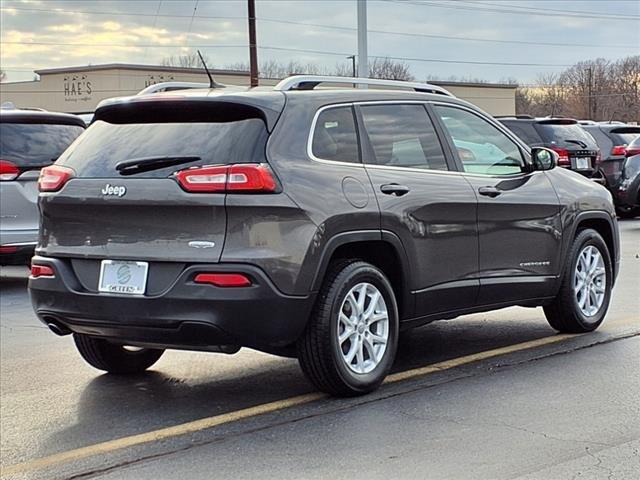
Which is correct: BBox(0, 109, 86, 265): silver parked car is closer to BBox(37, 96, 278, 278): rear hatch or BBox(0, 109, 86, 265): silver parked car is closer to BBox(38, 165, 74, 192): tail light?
BBox(38, 165, 74, 192): tail light

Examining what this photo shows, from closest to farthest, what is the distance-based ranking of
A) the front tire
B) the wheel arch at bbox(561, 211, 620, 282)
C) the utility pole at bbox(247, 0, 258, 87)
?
1. the front tire
2. the wheel arch at bbox(561, 211, 620, 282)
3. the utility pole at bbox(247, 0, 258, 87)

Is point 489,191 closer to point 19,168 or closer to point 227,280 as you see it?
point 227,280

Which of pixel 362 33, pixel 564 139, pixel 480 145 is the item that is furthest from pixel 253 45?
pixel 480 145

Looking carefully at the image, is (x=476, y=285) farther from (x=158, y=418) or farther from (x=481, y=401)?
(x=158, y=418)

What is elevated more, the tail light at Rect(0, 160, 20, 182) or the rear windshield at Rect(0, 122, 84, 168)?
the rear windshield at Rect(0, 122, 84, 168)

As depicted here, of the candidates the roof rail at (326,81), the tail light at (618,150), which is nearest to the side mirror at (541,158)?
the roof rail at (326,81)

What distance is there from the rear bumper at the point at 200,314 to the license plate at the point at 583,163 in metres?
12.6

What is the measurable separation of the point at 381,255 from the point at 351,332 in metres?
0.58

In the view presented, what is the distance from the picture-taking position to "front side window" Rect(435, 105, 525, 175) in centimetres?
656

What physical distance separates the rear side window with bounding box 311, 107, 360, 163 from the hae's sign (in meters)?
52.3

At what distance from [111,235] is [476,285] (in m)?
2.40

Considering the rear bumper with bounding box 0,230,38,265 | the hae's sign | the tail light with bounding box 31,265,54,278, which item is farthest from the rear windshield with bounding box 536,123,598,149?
the hae's sign

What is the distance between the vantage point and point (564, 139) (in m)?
17.2

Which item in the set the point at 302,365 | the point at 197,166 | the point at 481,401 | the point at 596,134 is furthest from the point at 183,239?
the point at 596,134
